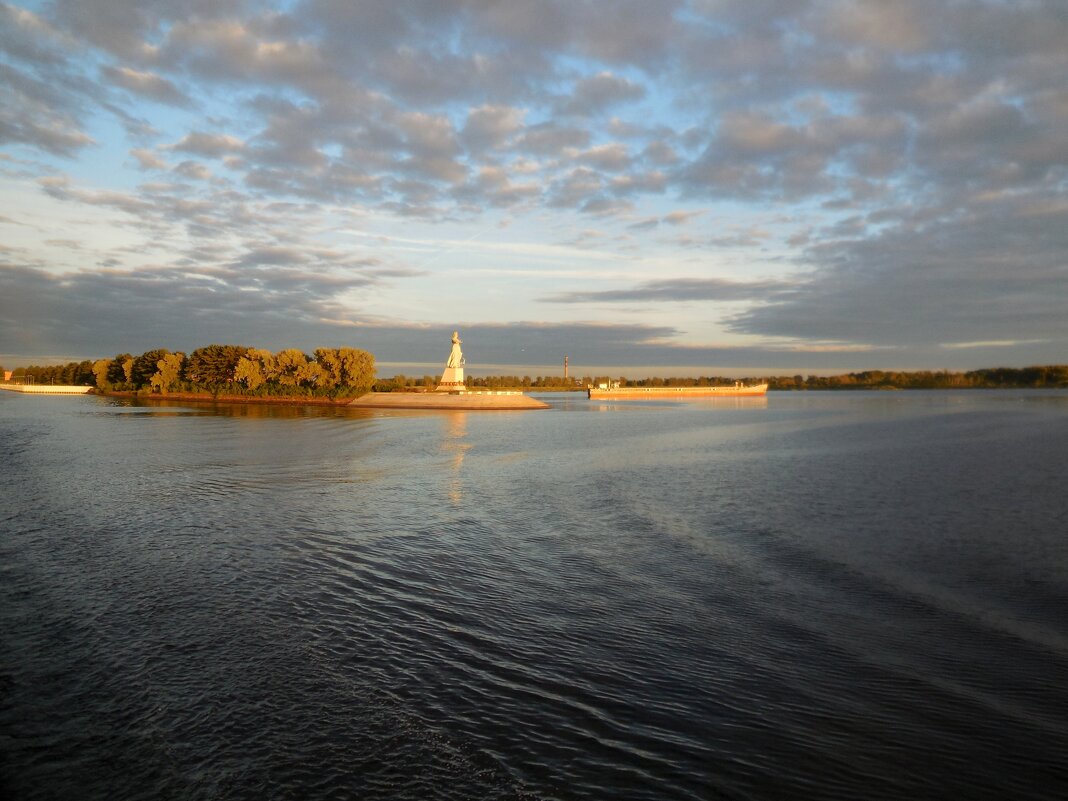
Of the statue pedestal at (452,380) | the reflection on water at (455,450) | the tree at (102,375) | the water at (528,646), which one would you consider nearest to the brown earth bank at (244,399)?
the statue pedestal at (452,380)

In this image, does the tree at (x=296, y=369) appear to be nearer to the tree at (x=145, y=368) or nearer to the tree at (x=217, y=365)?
the tree at (x=217, y=365)

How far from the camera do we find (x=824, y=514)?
65.2ft

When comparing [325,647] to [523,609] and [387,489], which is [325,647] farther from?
[387,489]

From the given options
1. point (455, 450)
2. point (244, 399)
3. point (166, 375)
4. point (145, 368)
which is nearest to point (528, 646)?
point (455, 450)

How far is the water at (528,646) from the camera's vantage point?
249 inches

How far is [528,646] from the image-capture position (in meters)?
9.34

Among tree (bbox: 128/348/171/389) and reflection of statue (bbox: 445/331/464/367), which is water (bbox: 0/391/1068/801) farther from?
tree (bbox: 128/348/171/389)

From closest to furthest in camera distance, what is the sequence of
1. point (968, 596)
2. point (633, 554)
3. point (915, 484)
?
point (968, 596) → point (633, 554) → point (915, 484)

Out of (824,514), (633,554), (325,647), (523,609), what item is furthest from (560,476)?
(325,647)

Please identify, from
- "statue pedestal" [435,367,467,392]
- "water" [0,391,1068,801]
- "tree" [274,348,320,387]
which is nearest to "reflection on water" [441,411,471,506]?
"water" [0,391,1068,801]

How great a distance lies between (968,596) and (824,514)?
7909mm

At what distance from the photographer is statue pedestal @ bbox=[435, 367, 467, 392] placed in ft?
349

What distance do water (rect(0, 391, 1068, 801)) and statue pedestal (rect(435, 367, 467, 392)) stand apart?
8402 cm

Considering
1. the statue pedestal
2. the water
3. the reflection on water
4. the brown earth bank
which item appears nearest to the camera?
the water
